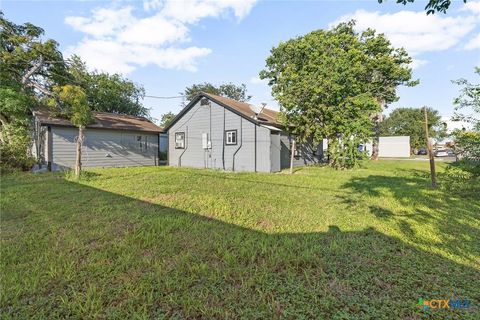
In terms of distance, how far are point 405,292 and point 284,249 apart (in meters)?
1.42

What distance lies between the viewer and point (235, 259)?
122 inches

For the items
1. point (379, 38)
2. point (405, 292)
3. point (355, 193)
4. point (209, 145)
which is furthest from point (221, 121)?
point (379, 38)

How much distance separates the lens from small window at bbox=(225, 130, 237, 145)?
44.9 ft

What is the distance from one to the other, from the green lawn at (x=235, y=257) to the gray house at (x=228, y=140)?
268 inches

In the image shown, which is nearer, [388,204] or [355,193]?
[388,204]

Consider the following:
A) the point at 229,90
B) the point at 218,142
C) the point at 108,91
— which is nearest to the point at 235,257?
the point at 218,142

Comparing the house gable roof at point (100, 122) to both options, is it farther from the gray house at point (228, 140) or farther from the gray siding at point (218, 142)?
the gray siding at point (218, 142)

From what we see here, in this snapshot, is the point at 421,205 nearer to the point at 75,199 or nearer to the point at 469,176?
the point at 469,176

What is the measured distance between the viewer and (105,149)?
14.4m

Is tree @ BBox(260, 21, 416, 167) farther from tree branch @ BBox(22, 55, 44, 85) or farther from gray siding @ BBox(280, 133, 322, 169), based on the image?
tree branch @ BBox(22, 55, 44, 85)

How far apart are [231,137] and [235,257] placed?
1098 cm

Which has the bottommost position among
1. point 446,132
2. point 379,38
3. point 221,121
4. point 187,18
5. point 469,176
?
point 469,176

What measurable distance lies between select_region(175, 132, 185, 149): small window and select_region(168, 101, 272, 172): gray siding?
0.69 feet

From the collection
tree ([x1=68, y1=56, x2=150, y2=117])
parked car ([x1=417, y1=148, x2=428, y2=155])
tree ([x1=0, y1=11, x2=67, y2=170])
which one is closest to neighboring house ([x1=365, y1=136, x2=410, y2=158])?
parked car ([x1=417, y1=148, x2=428, y2=155])
